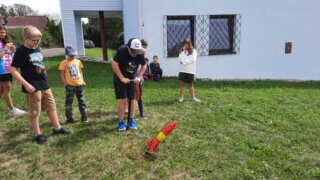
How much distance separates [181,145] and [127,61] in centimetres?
140

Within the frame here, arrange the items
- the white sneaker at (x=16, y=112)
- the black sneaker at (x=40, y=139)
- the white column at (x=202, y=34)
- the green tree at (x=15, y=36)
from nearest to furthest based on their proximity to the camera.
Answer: the black sneaker at (x=40, y=139)
the white sneaker at (x=16, y=112)
the white column at (x=202, y=34)
the green tree at (x=15, y=36)

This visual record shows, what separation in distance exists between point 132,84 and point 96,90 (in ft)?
10.8

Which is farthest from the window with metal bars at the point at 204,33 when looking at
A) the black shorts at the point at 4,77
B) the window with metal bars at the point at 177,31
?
the black shorts at the point at 4,77

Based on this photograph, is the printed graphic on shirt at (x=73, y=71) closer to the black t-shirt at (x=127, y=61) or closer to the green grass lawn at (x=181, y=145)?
the green grass lawn at (x=181, y=145)

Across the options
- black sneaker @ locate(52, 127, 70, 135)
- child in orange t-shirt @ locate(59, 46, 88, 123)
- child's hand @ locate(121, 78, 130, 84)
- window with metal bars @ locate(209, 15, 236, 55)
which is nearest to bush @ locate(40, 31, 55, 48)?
window with metal bars @ locate(209, 15, 236, 55)

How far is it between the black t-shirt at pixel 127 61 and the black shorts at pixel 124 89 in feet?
0.42

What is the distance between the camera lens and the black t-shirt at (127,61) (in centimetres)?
414

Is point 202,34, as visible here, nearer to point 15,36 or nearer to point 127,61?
point 127,61

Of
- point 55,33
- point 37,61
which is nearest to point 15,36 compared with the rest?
point 55,33

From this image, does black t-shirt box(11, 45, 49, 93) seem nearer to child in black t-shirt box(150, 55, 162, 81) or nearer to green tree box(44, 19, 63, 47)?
child in black t-shirt box(150, 55, 162, 81)

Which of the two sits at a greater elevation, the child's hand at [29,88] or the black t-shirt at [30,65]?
the black t-shirt at [30,65]

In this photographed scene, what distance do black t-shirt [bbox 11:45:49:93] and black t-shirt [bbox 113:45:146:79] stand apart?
3.29 ft

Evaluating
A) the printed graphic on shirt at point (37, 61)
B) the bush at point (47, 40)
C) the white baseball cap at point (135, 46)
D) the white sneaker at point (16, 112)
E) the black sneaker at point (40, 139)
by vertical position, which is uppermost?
the bush at point (47, 40)

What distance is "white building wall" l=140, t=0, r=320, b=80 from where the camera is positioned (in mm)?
10141
